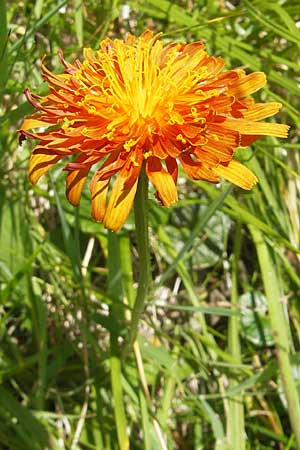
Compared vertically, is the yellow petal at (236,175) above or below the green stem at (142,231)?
above

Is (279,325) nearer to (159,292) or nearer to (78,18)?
(159,292)

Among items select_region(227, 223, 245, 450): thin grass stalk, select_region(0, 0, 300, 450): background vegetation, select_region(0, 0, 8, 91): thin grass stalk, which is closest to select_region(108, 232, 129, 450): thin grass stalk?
select_region(0, 0, 300, 450): background vegetation

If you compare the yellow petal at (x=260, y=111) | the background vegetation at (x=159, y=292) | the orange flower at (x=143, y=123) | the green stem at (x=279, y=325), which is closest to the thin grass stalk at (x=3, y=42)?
the background vegetation at (x=159, y=292)

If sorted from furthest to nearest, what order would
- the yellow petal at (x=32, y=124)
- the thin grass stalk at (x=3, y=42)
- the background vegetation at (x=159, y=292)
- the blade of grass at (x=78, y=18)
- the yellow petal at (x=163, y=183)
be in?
1. the blade of grass at (x=78, y=18)
2. the background vegetation at (x=159, y=292)
3. the thin grass stalk at (x=3, y=42)
4. the yellow petal at (x=32, y=124)
5. the yellow petal at (x=163, y=183)

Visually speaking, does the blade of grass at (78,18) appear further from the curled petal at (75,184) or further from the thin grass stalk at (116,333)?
the curled petal at (75,184)

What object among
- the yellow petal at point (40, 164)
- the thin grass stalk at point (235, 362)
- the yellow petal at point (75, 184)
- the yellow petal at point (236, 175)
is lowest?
the thin grass stalk at point (235, 362)

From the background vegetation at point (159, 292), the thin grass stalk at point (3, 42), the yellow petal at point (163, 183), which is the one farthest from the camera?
the background vegetation at point (159, 292)

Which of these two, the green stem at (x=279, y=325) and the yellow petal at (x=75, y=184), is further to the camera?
the green stem at (x=279, y=325)

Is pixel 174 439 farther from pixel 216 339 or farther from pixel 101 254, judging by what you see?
pixel 101 254
